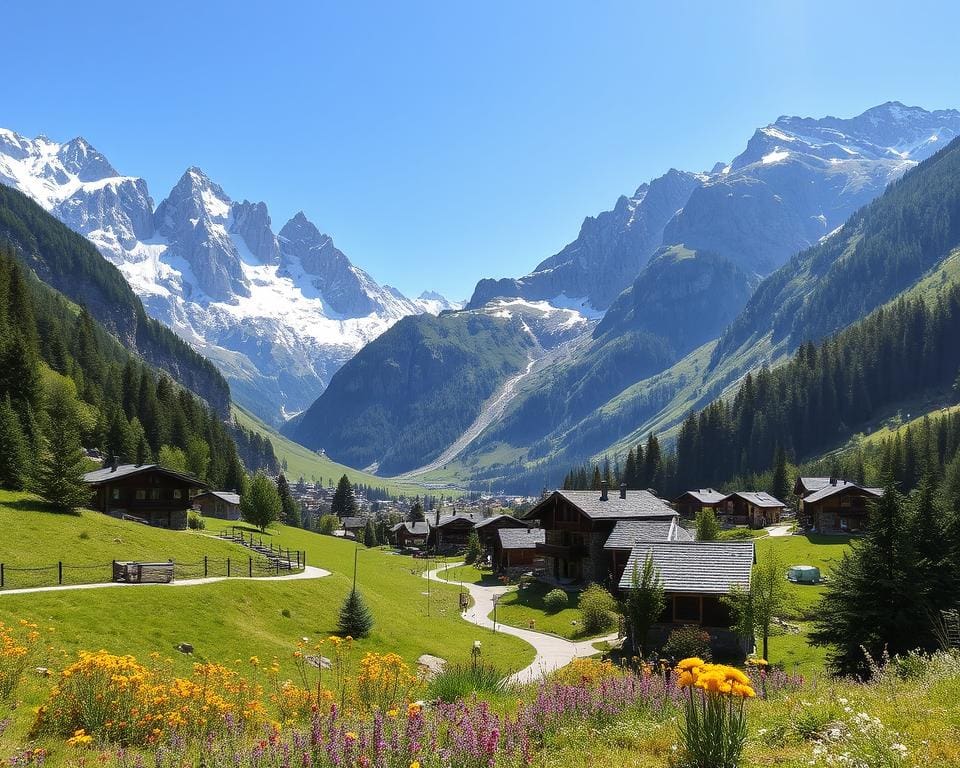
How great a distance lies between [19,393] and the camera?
265ft

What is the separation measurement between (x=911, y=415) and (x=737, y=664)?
177915 millimetres

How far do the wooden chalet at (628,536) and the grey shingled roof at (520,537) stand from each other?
28.0 m

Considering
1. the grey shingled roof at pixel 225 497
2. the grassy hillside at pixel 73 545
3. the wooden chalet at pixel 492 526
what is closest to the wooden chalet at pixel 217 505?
the grey shingled roof at pixel 225 497

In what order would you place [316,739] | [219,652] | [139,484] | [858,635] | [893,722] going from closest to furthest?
1. [316,739]
2. [893,722]
3. [858,635]
4. [219,652]
5. [139,484]

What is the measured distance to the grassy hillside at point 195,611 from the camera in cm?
3066

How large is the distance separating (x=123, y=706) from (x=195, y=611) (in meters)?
24.7

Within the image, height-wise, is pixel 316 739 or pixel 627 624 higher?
pixel 316 739

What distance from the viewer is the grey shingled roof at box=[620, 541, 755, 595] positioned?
40688 millimetres

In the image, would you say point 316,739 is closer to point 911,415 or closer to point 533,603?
point 533,603

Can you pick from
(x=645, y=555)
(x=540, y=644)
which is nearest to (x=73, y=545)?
(x=540, y=644)

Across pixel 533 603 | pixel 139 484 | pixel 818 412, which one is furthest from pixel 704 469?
pixel 139 484

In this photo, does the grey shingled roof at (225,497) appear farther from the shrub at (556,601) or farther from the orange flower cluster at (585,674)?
the orange flower cluster at (585,674)

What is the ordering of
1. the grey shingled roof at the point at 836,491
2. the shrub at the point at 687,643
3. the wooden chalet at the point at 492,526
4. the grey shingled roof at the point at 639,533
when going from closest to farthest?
the shrub at the point at 687,643, the grey shingled roof at the point at 639,533, the grey shingled roof at the point at 836,491, the wooden chalet at the point at 492,526

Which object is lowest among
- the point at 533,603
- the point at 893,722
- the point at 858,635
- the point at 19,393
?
the point at 533,603
